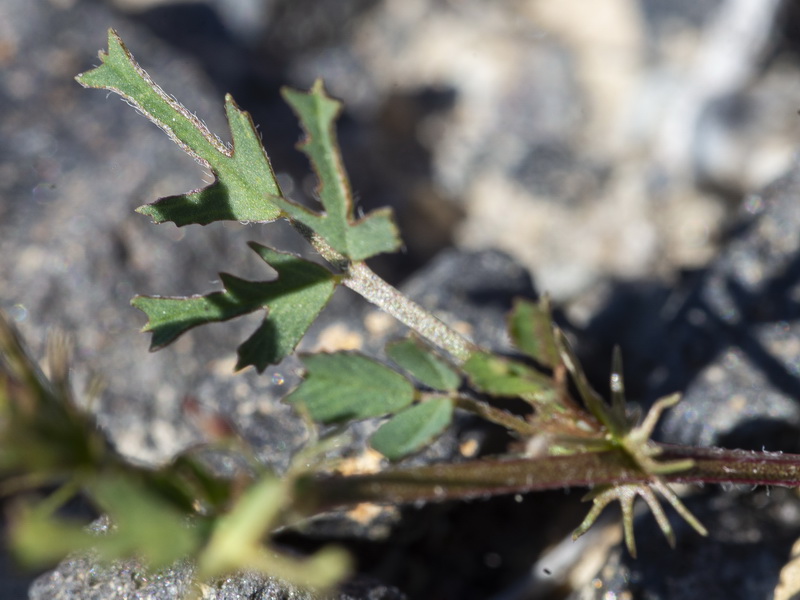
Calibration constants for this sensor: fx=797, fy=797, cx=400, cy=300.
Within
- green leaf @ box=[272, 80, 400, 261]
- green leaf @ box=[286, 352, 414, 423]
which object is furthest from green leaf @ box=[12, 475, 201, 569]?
green leaf @ box=[272, 80, 400, 261]

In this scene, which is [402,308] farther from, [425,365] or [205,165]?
[205,165]

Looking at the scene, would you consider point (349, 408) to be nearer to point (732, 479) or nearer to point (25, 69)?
point (732, 479)

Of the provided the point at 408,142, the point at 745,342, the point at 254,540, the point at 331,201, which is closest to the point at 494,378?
the point at 331,201

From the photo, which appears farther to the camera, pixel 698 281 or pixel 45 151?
pixel 45 151

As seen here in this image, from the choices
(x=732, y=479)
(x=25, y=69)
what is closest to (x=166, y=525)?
Result: (x=732, y=479)

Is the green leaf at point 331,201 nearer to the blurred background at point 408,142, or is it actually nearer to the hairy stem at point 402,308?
the hairy stem at point 402,308

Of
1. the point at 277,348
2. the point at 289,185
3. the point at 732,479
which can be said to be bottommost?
the point at 289,185

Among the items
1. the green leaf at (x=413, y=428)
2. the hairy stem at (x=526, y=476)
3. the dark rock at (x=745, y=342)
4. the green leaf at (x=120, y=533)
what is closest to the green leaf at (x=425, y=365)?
the green leaf at (x=413, y=428)
